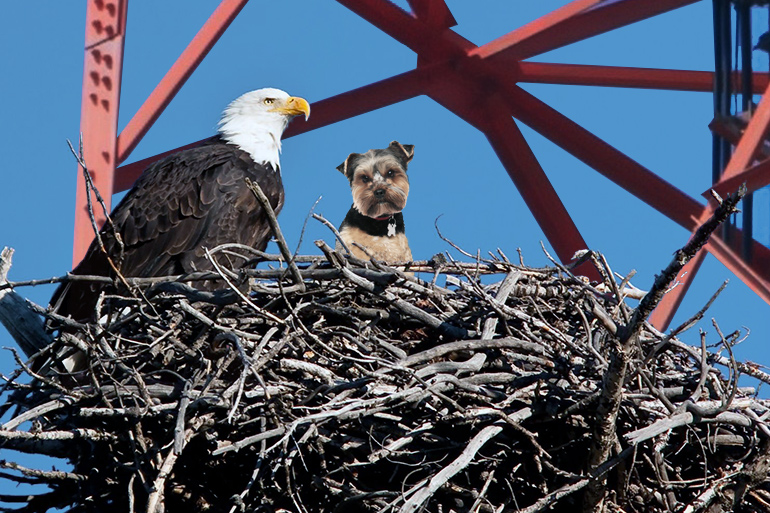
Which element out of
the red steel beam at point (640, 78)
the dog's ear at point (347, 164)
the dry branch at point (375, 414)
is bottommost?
the dry branch at point (375, 414)

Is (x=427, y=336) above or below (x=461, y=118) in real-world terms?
below

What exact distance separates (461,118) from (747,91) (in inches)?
70.8

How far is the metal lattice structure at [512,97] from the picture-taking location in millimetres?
6785

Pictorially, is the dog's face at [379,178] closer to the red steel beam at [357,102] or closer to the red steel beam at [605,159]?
the red steel beam at [357,102]

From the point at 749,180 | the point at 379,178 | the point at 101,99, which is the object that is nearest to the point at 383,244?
the point at 379,178

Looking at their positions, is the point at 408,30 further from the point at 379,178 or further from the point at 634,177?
the point at 634,177

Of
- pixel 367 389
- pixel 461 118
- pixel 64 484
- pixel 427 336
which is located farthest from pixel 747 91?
pixel 64 484

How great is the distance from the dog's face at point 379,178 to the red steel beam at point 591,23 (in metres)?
0.99

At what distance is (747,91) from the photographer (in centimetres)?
735

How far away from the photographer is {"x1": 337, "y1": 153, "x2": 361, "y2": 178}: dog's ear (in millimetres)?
7492

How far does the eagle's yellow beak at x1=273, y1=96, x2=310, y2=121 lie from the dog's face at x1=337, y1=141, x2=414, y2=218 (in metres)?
0.64

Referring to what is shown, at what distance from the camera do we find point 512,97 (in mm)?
7957

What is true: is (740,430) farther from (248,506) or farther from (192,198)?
(192,198)

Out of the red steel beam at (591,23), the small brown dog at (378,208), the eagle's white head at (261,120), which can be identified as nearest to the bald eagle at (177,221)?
the eagle's white head at (261,120)
